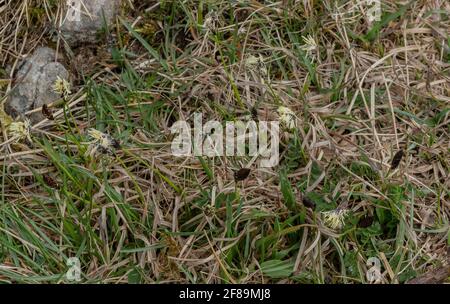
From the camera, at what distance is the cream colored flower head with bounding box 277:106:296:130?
99.6 inches

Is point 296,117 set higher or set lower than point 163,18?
lower

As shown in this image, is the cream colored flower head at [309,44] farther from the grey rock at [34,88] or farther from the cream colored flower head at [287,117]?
the grey rock at [34,88]

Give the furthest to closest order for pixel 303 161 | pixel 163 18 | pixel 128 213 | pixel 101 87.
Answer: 1. pixel 163 18
2. pixel 101 87
3. pixel 303 161
4. pixel 128 213

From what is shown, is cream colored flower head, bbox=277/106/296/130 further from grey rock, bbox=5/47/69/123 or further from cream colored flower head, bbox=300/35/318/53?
grey rock, bbox=5/47/69/123

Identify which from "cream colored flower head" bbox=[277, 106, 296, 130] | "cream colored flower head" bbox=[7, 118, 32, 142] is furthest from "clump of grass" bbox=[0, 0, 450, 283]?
"cream colored flower head" bbox=[7, 118, 32, 142]

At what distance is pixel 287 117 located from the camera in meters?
2.56

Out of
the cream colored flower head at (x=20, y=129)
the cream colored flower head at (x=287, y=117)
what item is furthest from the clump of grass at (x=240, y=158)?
the cream colored flower head at (x=20, y=129)

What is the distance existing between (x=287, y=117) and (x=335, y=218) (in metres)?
0.43

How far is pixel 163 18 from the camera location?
2988mm

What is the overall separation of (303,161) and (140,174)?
57cm

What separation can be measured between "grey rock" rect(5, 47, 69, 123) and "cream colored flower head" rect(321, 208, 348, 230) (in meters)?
1.14
